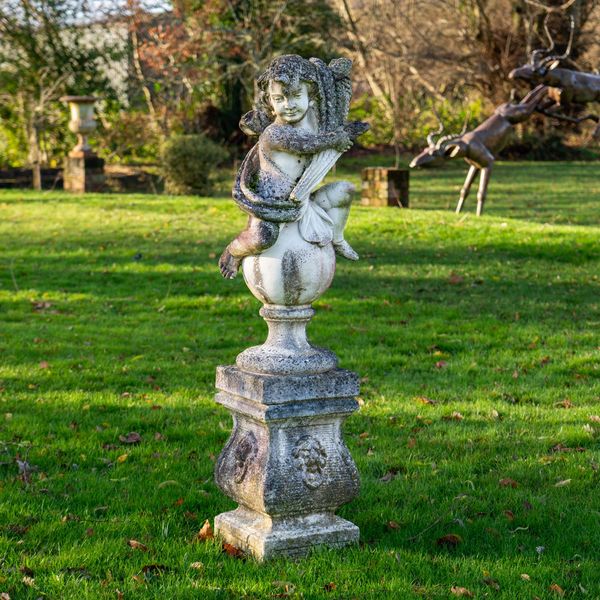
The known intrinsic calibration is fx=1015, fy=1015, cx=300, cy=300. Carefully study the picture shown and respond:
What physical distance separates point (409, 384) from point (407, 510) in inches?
113

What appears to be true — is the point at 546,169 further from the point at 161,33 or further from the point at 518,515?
the point at 518,515

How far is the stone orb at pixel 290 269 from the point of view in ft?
15.3

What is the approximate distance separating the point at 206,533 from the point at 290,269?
4.67 ft

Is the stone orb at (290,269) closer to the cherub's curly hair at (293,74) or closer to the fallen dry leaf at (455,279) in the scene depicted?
the cherub's curly hair at (293,74)

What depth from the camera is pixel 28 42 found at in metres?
28.8

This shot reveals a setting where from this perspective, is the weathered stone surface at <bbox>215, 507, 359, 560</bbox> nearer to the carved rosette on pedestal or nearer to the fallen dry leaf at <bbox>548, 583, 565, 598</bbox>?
the carved rosette on pedestal

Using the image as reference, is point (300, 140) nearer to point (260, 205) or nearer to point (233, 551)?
point (260, 205)

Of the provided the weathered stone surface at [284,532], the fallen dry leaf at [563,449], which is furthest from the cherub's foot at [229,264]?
the fallen dry leaf at [563,449]

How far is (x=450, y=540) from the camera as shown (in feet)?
16.4

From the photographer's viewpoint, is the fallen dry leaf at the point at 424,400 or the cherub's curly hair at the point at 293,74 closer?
the cherub's curly hair at the point at 293,74

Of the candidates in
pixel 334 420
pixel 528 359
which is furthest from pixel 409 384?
pixel 334 420

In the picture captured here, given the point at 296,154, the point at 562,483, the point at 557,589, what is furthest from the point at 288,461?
the point at 562,483

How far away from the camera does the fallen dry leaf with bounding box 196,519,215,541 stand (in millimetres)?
5023

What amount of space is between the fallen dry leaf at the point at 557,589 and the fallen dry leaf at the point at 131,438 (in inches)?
123
